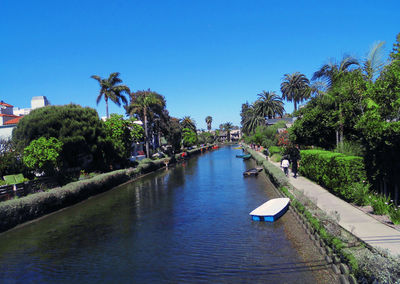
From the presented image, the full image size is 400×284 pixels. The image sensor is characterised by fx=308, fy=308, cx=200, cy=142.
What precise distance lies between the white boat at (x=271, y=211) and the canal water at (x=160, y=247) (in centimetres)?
30

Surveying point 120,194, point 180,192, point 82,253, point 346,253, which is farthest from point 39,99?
point 346,253

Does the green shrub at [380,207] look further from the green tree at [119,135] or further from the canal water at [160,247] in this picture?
the green tree at [119,135]

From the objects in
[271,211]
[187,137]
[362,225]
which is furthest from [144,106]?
[187,137]

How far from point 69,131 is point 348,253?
28633 millimetres

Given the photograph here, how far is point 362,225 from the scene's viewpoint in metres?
11.9

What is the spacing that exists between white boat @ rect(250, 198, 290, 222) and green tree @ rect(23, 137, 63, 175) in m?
18.0

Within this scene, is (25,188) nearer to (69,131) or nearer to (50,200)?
(50,200)

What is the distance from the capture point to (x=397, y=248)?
30.5 feet

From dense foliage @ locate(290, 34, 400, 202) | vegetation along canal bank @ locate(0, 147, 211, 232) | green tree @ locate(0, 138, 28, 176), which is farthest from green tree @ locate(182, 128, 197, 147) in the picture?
green tree @ locate(0, 138, 28, 176)

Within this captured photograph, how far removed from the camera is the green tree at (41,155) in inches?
1007

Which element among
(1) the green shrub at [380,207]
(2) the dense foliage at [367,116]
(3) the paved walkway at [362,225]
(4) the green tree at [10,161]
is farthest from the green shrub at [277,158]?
(4) the green tree at [10,161]

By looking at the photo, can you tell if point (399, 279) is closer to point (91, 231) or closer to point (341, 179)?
point (341, 179)

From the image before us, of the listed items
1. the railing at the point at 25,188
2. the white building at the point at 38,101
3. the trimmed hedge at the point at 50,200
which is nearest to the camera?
the trimmed hedge at the point at 50,200

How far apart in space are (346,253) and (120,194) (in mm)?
24659
